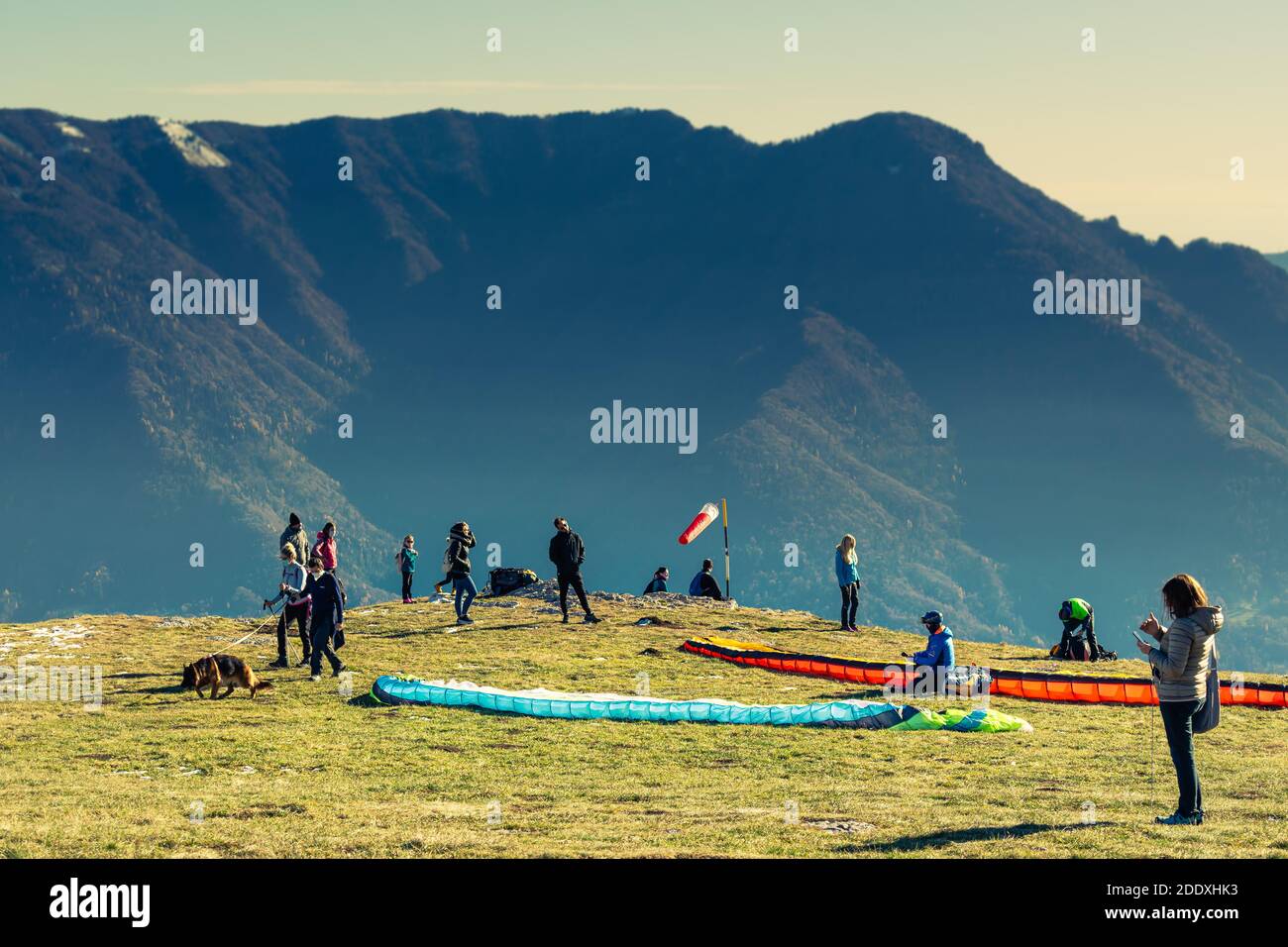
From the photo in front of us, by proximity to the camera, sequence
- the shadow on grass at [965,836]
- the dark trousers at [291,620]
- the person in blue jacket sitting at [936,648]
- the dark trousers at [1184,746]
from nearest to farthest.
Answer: the shadow on grass at [965,836] → the dark trousers at [1184,746] → the person in blue jacket sitting at [936,648] → the dark trousers at [291,620]

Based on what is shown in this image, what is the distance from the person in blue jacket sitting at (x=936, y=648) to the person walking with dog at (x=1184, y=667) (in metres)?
10.3

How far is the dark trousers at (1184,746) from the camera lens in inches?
673

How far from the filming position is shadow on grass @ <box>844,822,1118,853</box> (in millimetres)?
16297

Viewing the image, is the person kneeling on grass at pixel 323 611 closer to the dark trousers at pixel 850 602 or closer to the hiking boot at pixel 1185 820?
the dark trousers at pixel 850 602

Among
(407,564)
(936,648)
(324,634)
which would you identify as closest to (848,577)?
(407,564)

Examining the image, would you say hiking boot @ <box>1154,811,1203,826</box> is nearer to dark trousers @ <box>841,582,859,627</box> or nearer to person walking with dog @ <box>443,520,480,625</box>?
dark trousers @ <box>841,582,859,627</box>

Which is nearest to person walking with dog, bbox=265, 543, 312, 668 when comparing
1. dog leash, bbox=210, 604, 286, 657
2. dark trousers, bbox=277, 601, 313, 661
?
dark trousers, bbox=277, 601, 313, 661

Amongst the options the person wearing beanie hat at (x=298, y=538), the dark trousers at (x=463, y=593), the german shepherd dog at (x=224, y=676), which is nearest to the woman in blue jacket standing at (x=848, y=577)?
the dark trousers at (x=463, y=593)

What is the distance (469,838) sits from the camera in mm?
17078

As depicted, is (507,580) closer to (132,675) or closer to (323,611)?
(132,675)

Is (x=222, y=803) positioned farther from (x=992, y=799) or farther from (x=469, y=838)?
(x=992, y=799)

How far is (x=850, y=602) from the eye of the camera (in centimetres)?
4412

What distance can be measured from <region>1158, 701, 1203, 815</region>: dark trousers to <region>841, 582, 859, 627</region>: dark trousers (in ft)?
84.2
